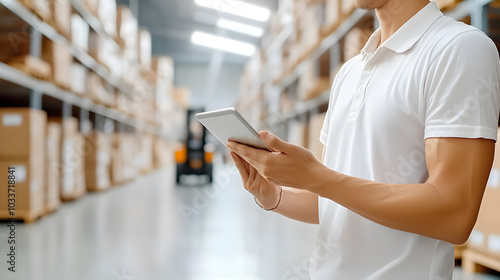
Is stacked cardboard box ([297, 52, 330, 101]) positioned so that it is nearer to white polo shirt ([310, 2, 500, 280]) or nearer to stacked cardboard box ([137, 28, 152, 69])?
white polo shirt ([310, 2, 500, 280])

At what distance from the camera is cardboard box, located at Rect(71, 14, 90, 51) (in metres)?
4.82

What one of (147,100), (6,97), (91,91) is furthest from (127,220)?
(147,100)

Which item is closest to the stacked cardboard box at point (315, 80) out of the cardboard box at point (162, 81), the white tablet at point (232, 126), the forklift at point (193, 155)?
the forklift at point (193, 155)

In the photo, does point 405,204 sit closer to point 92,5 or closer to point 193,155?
point 92,5

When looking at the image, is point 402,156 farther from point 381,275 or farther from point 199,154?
point 199,154

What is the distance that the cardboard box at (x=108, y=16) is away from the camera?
5773 mm

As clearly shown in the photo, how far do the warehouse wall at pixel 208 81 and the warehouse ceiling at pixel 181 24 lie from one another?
3.79ft

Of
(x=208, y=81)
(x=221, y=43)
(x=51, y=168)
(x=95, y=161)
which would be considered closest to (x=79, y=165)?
(x=95, y=161)

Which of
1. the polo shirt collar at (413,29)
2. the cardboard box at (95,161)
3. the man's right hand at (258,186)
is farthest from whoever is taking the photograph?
the cardboard box at (95,161)

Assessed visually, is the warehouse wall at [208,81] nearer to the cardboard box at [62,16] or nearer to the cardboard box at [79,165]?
the cardboard box at [79,165]

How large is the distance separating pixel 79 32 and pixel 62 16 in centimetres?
82

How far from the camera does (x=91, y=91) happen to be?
5734 mm

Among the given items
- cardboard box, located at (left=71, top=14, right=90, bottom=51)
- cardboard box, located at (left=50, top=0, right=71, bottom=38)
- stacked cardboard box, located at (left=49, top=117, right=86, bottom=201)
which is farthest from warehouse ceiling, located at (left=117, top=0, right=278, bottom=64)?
stacked cardboard box, located at (left=49, top=117, right=86, bottom=201)

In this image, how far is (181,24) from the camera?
1180 centimetres
